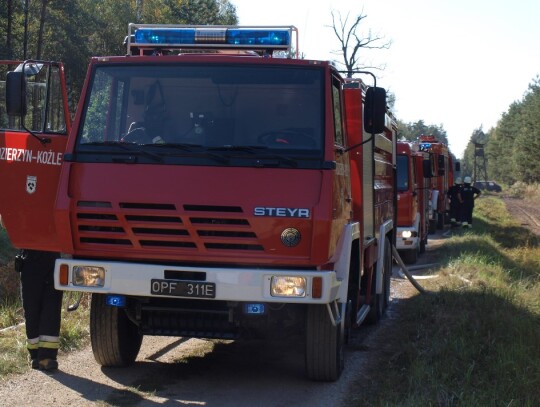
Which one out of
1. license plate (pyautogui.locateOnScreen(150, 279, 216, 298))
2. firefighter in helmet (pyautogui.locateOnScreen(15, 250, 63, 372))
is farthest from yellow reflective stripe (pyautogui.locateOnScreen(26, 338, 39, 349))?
license plate (pyautogui.locateOnScreen(150, 279, 216, 298))

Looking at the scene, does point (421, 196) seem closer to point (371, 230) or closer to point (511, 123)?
point (371, 230)

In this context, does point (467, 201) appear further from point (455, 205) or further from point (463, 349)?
point (463, 349)

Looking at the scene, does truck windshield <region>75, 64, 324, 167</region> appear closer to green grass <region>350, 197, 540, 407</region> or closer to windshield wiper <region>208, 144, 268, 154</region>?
windshield wiper <region>208, 144, 268, 154</region>

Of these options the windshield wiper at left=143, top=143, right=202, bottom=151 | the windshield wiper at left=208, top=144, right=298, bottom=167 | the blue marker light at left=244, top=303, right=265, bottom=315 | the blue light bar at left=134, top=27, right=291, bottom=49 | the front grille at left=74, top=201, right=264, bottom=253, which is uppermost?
the blue light bar at left=134, top=27, right=291, bottom=49

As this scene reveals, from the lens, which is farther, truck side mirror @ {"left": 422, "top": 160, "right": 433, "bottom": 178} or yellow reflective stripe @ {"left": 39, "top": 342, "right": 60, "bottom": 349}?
truck side mirror @ {"left": 422, "top": 160, "right": 433, "bottom": 178}

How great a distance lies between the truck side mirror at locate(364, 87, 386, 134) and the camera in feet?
23.4

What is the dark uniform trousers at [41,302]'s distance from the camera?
7.48m

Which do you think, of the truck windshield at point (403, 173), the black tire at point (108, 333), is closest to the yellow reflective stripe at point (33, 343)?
the black tire at point (108, 333)

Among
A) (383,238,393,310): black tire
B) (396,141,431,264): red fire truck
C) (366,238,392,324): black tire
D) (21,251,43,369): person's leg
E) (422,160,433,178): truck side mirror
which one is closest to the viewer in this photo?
(21,251,43,369): person's leg

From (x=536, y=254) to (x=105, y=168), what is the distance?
15123 mm

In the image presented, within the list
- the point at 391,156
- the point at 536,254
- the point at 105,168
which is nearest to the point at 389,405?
the point at 105,168

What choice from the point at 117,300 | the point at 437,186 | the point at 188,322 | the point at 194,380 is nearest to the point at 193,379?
the point at 194,380

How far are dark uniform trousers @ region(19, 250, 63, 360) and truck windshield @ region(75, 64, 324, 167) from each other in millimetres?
1323

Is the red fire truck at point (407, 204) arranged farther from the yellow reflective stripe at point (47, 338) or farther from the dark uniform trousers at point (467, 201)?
the yellow reflective stripe at point (47, 338)
